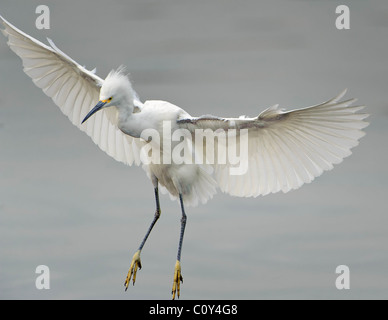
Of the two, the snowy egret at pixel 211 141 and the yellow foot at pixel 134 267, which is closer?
the snowy egret at pixel 211 141

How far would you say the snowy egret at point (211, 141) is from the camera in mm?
5477

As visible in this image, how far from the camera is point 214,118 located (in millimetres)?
5496

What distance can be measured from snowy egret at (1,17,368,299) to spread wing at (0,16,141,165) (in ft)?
0.04

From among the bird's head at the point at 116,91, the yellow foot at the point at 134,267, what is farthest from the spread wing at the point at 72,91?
the yellow foot at the point at 134,267

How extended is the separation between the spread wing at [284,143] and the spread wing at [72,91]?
0.94 m

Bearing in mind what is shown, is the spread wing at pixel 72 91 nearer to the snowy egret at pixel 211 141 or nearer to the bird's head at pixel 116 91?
the snowy egret at pixel 211 141

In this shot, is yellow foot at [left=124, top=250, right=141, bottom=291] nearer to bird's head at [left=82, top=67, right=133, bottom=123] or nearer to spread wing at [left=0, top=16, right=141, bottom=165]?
spread wing at [left=0, top=16, right=141, bottom=165]

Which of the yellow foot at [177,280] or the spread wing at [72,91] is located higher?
the spread wing at [72,91]

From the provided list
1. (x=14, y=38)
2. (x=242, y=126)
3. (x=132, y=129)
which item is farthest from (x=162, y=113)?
(x=14, y=38)

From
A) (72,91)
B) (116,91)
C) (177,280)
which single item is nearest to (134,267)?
(177,280)

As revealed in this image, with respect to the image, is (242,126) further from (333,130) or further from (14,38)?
(14,38)

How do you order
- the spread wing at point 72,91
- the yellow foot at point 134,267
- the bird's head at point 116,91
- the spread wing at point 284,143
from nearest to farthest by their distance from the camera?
the spread wing at point 284,143
the bird's head at point 116,91
the yellow foot at point 134,267
the spread wing at point 72,91

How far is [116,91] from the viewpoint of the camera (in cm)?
563

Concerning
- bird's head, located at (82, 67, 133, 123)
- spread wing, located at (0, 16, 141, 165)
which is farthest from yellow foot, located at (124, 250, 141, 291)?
bird's head, located at (82, 67, 133, 123)
